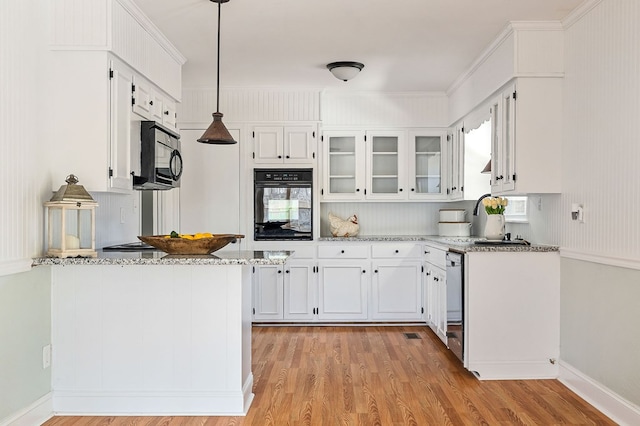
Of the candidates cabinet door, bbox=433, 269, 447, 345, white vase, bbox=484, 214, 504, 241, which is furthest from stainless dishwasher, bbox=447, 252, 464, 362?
white vase, bbox=484, 214, 504, 241

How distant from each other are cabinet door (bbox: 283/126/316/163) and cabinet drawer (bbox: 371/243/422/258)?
116cm

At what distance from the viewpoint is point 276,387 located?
11.0ft

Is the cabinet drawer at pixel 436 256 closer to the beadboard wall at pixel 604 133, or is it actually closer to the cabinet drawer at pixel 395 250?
the cabinet drawer at pixel 395 250

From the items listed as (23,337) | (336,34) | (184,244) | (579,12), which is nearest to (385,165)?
(336,34)

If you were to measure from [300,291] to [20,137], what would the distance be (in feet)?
10.4

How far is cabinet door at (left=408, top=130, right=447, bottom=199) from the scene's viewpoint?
5629mm

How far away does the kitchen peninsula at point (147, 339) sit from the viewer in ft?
9.49

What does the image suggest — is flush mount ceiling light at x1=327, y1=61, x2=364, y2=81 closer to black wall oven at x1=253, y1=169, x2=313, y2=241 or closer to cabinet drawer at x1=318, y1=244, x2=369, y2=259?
black wall oven at x1=253, y1=169, x2=313, y2=241

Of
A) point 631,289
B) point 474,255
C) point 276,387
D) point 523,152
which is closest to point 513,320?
point 474,255

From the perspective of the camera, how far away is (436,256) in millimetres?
4574

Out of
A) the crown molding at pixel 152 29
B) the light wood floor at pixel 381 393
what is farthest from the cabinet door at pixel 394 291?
the crown molding at pixel 152 29

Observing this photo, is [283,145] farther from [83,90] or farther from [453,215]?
[83,90]

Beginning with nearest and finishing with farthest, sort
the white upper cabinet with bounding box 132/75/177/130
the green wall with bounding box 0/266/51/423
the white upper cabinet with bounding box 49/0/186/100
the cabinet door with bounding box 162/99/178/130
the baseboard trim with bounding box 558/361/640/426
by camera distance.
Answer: the green wall with bounding box 0/266/51/423 < the baseboard trim with bounding box 558/361/640/426 < the white upper cabinet with bounding box 49/0/186/100 < the white upper cabinet with bounding box 132/75/177/130 < the cabinet door with bounding box 162/99/178/130

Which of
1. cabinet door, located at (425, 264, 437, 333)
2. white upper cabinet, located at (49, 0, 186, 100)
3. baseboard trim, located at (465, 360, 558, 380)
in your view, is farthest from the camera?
cabinet door, located at (425, 264, 437, 333)
